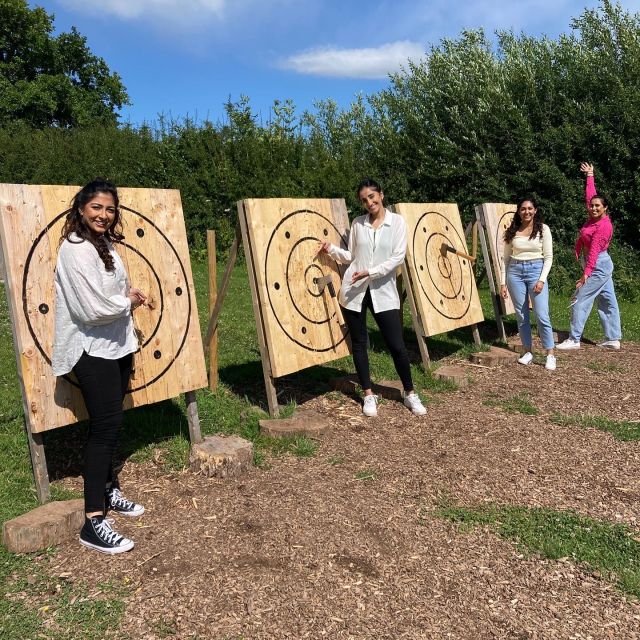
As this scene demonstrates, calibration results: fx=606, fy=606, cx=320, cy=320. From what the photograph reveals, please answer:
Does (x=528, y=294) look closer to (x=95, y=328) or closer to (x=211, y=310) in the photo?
(x=211, y=310)

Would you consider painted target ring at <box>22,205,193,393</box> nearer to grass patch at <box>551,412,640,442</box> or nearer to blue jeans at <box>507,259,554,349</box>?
grass patch at <box>551,412,640,442</box>

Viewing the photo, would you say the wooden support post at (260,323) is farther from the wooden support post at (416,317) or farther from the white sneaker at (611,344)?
the white sneaker at (611,344)

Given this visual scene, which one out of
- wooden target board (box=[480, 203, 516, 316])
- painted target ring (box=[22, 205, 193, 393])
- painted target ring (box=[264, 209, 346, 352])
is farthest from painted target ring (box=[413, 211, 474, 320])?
painted target ring (box=[22, 205, 193, 393])

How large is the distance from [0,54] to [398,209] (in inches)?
1059

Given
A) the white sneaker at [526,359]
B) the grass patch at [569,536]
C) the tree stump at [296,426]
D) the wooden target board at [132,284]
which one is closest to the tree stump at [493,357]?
the white sneaker at [526,359]

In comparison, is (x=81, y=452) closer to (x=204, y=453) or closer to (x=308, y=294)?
(x=204, y=453)

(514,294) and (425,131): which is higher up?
(425,131)

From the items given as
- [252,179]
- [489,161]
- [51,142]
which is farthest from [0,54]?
[489,161]

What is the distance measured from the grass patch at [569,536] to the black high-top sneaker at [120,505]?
1.79 meters

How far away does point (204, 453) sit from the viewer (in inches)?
162

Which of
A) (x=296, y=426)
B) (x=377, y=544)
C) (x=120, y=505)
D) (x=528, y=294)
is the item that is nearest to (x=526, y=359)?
(x=528, y=294)

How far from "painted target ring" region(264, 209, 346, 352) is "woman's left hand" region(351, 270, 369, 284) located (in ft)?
1.80

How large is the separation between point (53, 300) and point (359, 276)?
241 cm

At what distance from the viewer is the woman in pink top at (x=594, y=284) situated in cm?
734
